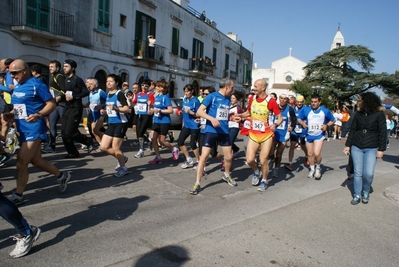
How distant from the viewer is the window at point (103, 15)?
19.5 meters

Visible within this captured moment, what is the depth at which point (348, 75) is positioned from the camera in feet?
146

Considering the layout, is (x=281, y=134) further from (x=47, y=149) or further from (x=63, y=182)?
(x=47, y=149)

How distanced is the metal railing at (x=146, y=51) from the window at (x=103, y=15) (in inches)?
112

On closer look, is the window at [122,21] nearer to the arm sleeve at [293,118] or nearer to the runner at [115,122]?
the arm sleeve at [293,118]

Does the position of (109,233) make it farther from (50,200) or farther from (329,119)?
(329,119)

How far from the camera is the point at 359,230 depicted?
4770 millimetres

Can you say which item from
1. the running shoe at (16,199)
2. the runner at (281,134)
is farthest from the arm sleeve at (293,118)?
the running shoe at (16,199)

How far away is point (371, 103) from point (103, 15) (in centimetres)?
1713

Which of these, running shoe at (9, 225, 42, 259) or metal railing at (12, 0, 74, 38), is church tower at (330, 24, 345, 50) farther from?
running shoe at (9, 225, 42, 259)

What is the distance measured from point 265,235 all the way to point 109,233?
1.84 m

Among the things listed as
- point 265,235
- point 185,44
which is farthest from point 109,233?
point 185,44

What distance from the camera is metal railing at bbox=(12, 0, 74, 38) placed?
15023 millimetres

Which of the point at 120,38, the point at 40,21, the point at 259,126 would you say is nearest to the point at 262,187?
the point at 259,126

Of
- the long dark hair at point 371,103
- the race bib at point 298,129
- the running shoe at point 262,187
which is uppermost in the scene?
the long dark hair at point 371,103
